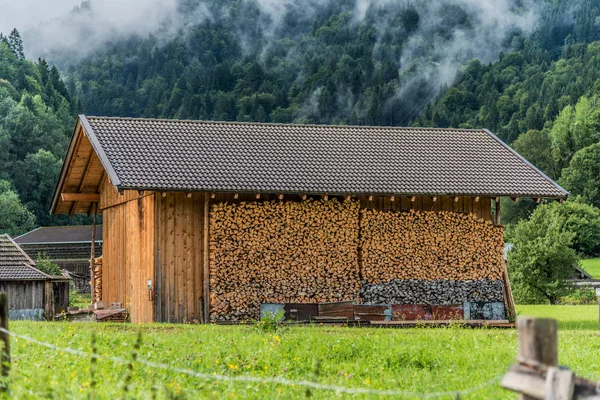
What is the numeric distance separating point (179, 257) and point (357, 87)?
141834mm

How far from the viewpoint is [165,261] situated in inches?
826

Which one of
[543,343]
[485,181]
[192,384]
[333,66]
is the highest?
[333,66]

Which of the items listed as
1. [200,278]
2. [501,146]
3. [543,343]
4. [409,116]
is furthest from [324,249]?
[409,116]

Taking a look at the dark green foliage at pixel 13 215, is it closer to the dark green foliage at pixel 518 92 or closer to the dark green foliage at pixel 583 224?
the dark green foliage at pixel 583 224

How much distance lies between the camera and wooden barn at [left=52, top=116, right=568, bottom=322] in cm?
2112

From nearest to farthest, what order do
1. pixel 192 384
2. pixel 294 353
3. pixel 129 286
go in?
1. pixel 192 384
2. pixel 294 353
3. pixel 129 286

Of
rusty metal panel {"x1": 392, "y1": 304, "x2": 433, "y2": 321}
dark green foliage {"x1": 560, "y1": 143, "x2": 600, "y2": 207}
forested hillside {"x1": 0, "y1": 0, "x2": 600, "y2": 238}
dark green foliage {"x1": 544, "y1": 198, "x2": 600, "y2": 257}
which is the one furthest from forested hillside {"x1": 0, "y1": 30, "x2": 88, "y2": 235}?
rusty metal panel {"x1": 392, "y1": 304, "x2": 433, "y2": 321}

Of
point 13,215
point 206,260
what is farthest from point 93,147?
point 13,215

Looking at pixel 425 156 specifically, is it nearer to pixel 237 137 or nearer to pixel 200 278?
pixel 237 137

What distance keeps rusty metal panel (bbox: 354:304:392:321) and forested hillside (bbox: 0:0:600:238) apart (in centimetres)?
5597

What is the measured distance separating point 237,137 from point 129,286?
475 centimetres

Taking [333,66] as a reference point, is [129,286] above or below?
below

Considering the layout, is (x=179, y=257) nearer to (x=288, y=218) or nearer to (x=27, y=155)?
(x=288, y=218)

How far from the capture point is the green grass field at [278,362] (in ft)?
30.9
